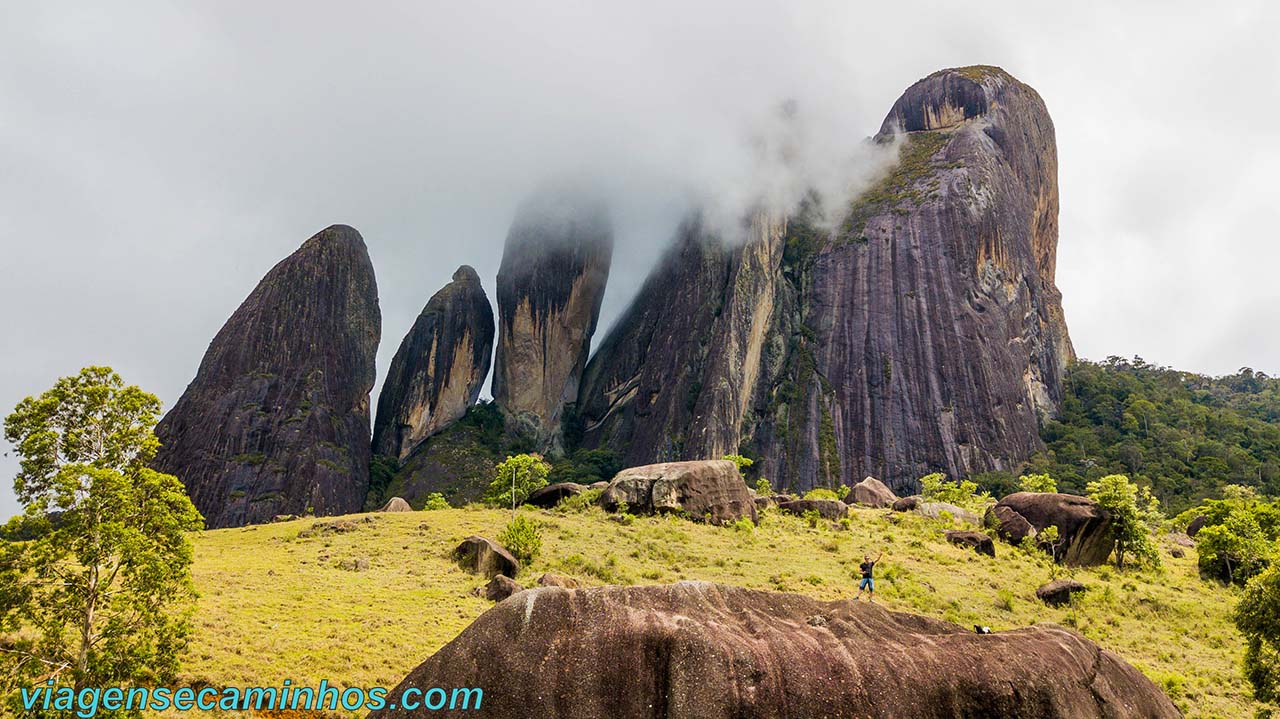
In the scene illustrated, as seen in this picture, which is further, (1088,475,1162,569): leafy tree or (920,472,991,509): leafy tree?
(920,472,991,509): leafy tree

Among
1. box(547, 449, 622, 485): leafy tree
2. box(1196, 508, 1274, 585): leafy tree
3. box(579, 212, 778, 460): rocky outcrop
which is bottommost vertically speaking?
box(1196, 508, 1274, 585): leafy tree

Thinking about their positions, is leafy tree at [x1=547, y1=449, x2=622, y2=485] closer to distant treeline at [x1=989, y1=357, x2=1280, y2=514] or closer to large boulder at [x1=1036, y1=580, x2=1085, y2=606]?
distant treeline at [x1=989, y1=357, x2=1280, y2=514]

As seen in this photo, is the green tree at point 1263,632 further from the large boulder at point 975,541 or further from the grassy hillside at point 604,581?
the large boulder at point 975,541

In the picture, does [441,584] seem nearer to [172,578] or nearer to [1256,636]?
[172,578]

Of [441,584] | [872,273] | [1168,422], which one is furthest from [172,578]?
[1168,422]

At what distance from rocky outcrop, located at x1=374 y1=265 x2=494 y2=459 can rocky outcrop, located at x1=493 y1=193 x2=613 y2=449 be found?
144 inches

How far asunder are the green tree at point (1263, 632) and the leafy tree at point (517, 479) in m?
34.9

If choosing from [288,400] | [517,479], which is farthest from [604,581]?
[288,400]

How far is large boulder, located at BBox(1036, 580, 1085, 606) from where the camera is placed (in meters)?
24.1

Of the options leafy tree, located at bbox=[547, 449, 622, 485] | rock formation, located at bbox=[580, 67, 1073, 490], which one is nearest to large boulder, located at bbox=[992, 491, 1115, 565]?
rock formation, located at bbox=[580, 67, 1073, 490]

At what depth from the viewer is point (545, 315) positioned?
88.4 m

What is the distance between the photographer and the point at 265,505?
64.9 metres

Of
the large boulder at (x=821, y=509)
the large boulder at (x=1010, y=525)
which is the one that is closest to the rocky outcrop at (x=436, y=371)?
the large boulder at (x=821, y=509)

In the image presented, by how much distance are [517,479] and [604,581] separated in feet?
74.2
